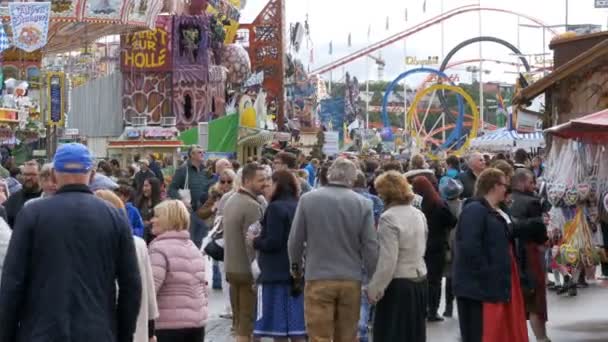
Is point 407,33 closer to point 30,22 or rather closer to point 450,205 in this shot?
point 30,22

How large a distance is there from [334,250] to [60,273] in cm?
391

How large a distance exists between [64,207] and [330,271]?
151 inches

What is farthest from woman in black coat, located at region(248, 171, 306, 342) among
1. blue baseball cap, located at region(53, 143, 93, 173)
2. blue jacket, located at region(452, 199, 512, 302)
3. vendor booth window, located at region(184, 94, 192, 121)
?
vendor booth window, located at region(184, 94, 192, 121)

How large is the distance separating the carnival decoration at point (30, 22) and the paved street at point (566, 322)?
1843 centimetres

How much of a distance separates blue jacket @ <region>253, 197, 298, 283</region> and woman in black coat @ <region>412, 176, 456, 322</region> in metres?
2.91

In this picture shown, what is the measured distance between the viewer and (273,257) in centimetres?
1042

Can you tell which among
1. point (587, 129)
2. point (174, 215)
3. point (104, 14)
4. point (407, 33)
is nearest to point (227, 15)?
point (104, 14)

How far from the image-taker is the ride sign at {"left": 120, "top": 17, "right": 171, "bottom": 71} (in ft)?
177

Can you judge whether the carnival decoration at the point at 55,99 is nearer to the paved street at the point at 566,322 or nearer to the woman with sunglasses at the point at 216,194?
the woman with sunglasses at the point at 216,194

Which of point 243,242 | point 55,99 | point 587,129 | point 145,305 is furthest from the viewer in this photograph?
point 55,99

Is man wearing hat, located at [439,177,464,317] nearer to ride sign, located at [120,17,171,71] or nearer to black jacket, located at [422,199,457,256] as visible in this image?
black jacket, located at [422,199,457,256]

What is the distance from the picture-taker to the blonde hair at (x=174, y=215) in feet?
28.0

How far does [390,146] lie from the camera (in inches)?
3745

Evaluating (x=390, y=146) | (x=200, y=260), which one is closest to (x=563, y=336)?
(x=200, y=260)
